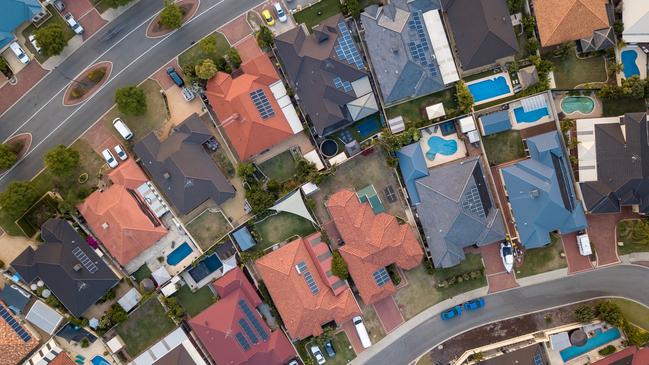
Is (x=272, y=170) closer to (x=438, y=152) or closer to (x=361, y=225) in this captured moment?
(x=361, y=225)

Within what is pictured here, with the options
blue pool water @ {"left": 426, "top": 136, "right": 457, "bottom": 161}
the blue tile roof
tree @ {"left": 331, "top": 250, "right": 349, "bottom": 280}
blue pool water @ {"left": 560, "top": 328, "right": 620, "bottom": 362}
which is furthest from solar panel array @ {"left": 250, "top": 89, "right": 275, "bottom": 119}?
blue pool water @ {"left": 560, "top": 328, "right": 620, "bottom": 362}

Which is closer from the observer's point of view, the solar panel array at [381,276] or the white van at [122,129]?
the white van at [122,129]

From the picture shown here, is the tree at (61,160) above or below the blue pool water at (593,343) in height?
above

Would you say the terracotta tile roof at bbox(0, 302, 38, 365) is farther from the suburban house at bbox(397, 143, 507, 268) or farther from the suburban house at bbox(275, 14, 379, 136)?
the suburban house at bbox(397, 143, 507, 268)

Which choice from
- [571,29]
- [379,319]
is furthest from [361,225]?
[571,29]

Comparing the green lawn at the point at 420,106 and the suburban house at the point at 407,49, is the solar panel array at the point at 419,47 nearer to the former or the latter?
the suburban house at the point at 407,49

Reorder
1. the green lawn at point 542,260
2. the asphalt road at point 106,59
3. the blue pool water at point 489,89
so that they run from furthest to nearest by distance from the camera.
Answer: the green lawn at point 542,260 < the asphalt road at point 106,59 < the blue pool water at point 489,89

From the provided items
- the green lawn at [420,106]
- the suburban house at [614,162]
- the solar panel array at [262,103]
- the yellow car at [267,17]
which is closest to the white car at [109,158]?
the solar panel array at [262,103]
